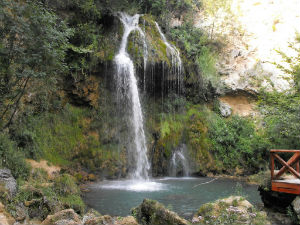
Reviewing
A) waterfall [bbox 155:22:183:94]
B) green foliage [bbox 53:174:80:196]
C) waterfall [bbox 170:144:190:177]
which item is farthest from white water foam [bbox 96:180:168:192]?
waterfall [bbox 155:22:183:94]

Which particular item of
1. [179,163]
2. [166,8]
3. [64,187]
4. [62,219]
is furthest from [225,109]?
[62,219]

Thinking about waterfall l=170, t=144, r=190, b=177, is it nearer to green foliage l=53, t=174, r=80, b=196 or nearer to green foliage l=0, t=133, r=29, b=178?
green foliage l=53, t=174, r=80, b=196

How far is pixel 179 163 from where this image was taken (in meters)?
12.7

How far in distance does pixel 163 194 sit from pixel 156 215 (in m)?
3.44

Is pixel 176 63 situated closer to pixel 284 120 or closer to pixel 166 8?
pixel 166 8

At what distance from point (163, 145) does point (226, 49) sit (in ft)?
32.7

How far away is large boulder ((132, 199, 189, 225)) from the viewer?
4.85 meters

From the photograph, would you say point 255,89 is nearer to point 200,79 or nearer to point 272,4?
point 200,79

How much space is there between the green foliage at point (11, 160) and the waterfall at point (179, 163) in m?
6.75

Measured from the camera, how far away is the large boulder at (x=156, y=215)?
191 inches

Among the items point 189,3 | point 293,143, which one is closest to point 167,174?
point 293,143

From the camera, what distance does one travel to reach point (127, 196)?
8.21 m

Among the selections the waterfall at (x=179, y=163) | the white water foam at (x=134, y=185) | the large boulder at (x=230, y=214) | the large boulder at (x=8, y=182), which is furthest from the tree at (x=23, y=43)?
the waterfall at (x=179, y=163)

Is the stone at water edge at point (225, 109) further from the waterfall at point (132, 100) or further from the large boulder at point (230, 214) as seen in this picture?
the large boulder at point (230, 214)
